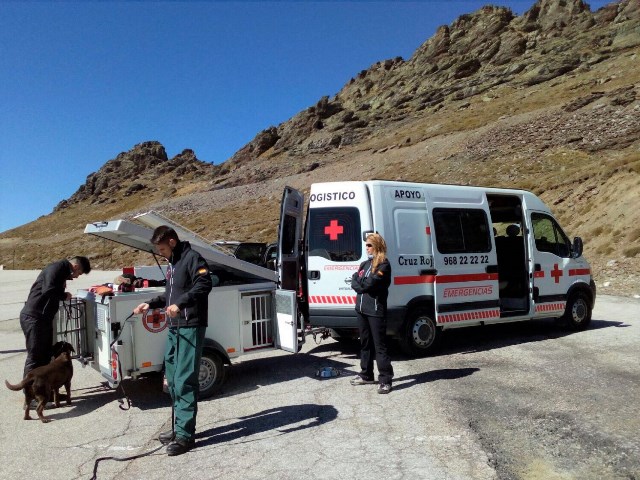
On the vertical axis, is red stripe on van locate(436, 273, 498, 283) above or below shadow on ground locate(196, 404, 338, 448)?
above

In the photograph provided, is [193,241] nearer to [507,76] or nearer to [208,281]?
[208,281]

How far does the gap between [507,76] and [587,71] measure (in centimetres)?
1463

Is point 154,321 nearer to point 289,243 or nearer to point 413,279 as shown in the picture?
point 289,243

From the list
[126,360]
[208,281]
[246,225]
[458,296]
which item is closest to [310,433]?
[208,281]

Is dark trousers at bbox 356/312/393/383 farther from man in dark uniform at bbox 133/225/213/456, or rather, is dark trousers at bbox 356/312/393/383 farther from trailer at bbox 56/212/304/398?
man in dark uniform at bbox 133/225/213/456

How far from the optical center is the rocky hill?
81.9 feet

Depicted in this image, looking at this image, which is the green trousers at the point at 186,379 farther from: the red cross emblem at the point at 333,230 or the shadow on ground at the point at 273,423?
the red cross emblem at the point at 333,230

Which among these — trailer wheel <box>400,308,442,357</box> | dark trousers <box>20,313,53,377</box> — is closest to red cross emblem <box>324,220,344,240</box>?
trailer wheel <box>400,308,442,357</box>

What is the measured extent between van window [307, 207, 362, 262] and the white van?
0.01m

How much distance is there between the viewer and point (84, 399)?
20.1 feet

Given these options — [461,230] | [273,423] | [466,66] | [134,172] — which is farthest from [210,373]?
[134,172]

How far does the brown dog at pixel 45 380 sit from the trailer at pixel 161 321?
35cm

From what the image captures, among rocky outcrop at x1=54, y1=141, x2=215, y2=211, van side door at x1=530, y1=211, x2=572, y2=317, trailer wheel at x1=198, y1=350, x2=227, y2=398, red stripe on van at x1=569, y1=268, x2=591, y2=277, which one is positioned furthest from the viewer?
rocky outcrop at x1=54, y1=141, x2=215, y2=211

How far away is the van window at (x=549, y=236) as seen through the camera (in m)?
9.08
